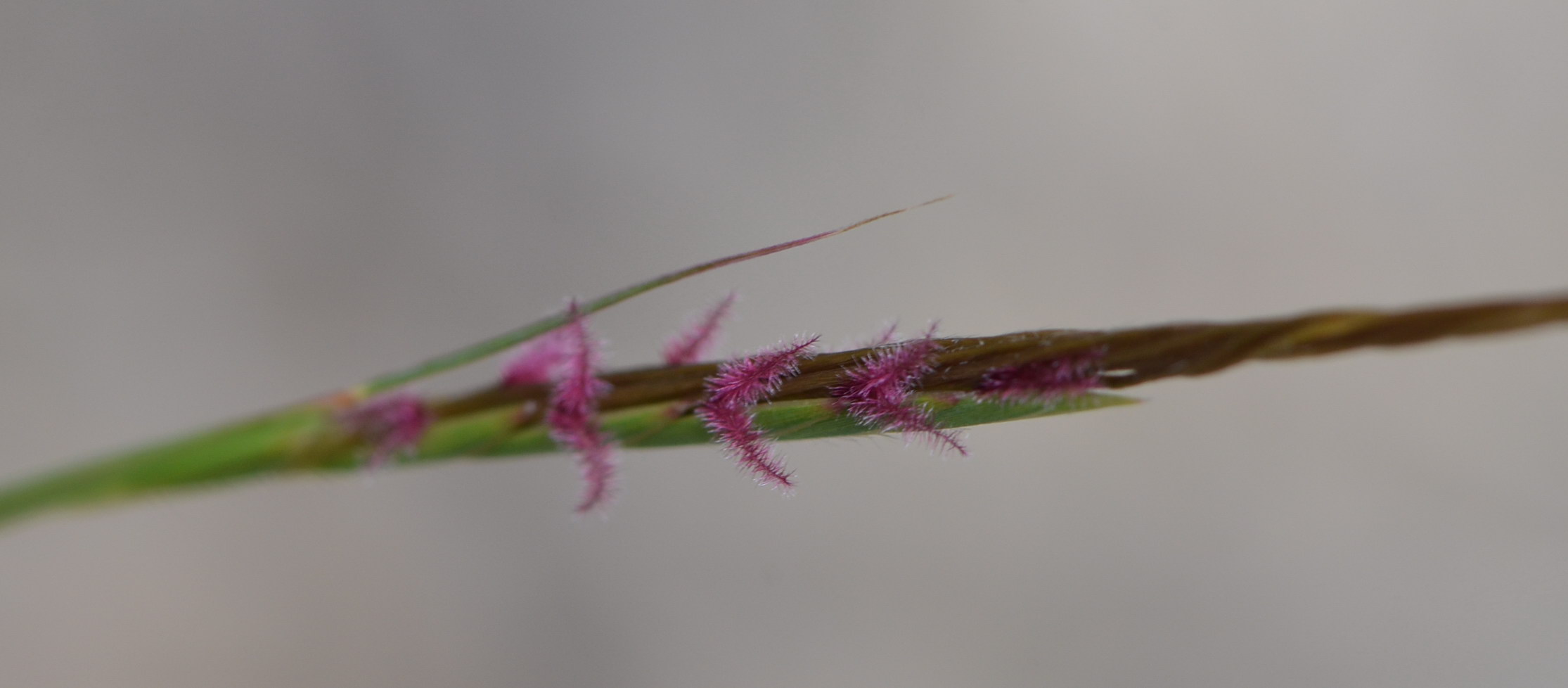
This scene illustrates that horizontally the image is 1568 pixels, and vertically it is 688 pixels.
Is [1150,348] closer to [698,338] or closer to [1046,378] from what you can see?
[1046,378]

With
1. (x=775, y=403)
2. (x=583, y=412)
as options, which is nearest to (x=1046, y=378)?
(x=775, y=403)

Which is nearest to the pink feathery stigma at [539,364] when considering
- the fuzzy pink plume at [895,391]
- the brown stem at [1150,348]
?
the brown stem at [1150,348]

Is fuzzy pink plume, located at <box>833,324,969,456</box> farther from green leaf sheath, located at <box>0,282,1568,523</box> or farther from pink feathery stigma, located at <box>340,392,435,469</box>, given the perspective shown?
pink feathery stigma, located at <box>340,392,435,469</box>

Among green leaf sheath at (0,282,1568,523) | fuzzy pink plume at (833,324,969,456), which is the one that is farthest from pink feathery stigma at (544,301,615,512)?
fuzzy pink plume at (833,324,969,456)

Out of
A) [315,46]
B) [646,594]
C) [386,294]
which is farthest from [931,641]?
[315,46]

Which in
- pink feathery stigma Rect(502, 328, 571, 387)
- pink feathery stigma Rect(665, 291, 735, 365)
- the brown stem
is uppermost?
pink feathery stigma Rect(665, 291, 735, 365)

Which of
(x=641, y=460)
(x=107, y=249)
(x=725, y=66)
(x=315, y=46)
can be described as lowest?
(x=641, y=460)

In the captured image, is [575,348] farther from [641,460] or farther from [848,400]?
[641,460]
